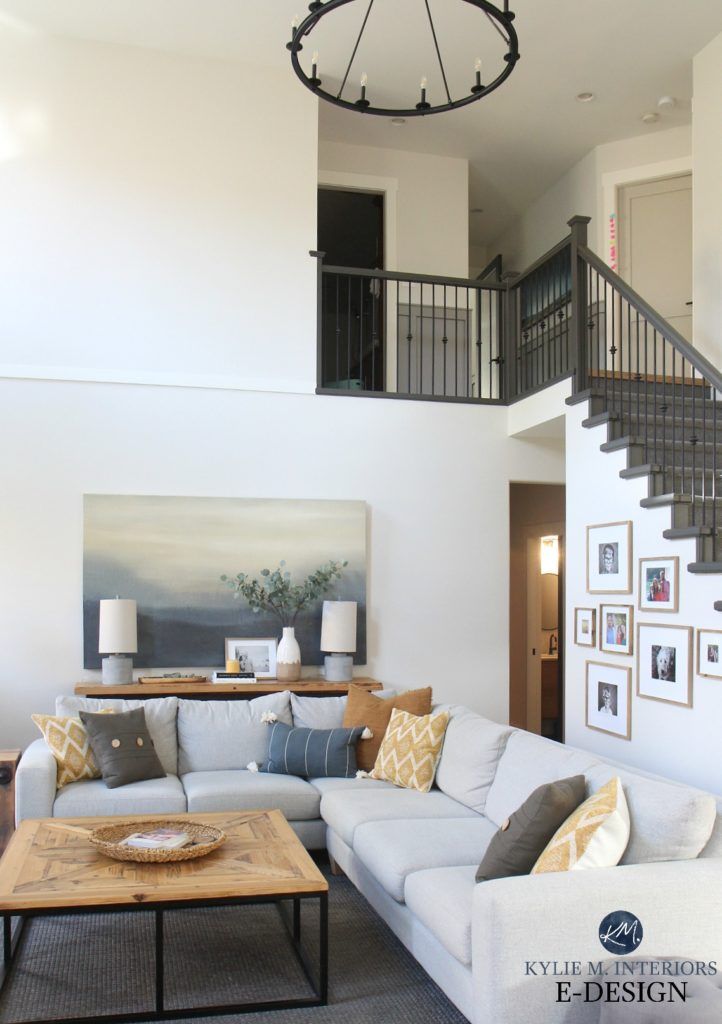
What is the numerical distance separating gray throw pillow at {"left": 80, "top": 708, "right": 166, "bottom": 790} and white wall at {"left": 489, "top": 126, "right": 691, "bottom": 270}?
599 cm

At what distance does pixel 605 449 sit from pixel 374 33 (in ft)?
12.4

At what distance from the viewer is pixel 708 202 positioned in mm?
7227

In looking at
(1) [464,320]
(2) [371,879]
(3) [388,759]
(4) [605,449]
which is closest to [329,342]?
(1) [464,320]

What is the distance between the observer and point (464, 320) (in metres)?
9.23

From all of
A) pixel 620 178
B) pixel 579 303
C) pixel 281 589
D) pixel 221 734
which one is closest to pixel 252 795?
pixel 221 734

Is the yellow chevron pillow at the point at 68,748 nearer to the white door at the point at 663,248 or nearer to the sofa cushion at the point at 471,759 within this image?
the sofa cushion at the point at 471,759

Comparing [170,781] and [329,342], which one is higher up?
[329,342]

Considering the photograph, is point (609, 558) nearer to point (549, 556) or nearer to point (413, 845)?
point (413, 845)

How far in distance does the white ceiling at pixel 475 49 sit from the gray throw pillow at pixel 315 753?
4.95 metres

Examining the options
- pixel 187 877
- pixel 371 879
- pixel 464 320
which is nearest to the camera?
pixel 187 877

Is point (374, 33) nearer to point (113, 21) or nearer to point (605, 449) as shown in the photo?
point (113, 21)

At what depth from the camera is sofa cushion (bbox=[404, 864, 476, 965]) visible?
10.5 ft

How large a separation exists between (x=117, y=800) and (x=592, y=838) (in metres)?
2.70

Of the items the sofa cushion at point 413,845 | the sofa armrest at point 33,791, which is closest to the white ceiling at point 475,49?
the sofa armrest at point 33,791
